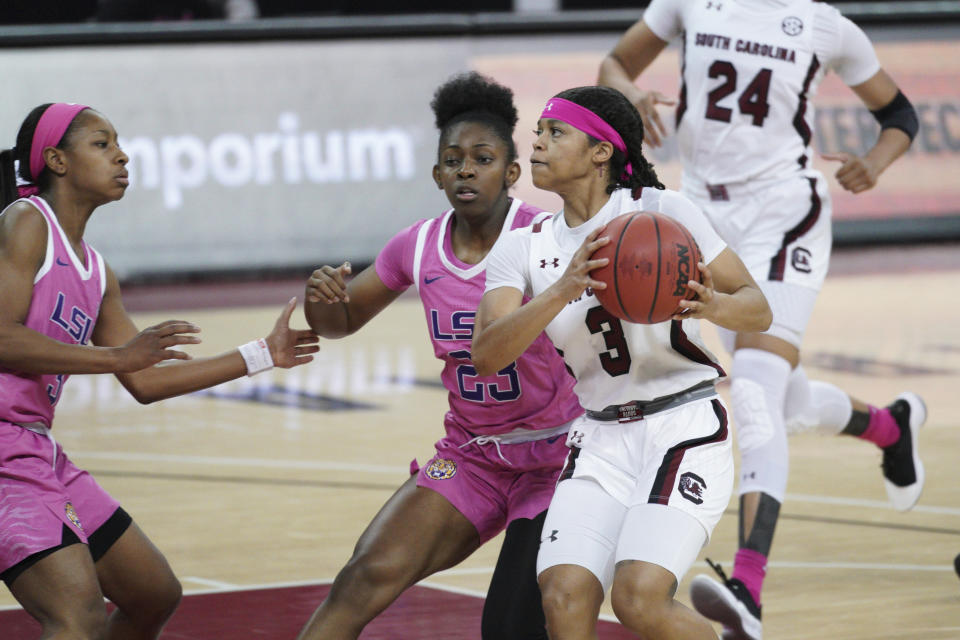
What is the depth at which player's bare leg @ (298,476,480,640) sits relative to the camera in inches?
187

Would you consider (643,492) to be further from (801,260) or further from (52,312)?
(801,260)

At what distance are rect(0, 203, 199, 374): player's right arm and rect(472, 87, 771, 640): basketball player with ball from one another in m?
0.92

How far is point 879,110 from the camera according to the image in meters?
6.69

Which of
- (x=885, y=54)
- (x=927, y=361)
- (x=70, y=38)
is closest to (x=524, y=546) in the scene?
(x=927, y=361)

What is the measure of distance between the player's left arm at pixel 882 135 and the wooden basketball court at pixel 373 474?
4.99 feet

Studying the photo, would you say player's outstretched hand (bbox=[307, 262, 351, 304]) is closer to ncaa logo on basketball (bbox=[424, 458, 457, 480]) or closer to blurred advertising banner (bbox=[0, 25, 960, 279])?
ncaa logo on basketball (bbox=[424, 458, 457, 480])

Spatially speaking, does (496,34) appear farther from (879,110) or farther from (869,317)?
(879,110)

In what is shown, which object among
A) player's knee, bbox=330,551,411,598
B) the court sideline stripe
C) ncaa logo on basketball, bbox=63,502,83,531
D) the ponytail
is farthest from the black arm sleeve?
ncaa logo on basketball, bbox=63,502,83,531

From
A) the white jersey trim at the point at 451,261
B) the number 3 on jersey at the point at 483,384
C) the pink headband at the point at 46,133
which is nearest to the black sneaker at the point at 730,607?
the number 3 on jersey at the point at 483,384

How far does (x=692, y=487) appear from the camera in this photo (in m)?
4.40

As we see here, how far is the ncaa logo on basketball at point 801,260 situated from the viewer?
6203 mm

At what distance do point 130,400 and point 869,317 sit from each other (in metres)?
5.95

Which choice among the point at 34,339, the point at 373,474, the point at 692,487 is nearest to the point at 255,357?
the point at 34,339

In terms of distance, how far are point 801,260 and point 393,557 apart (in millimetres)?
2238
